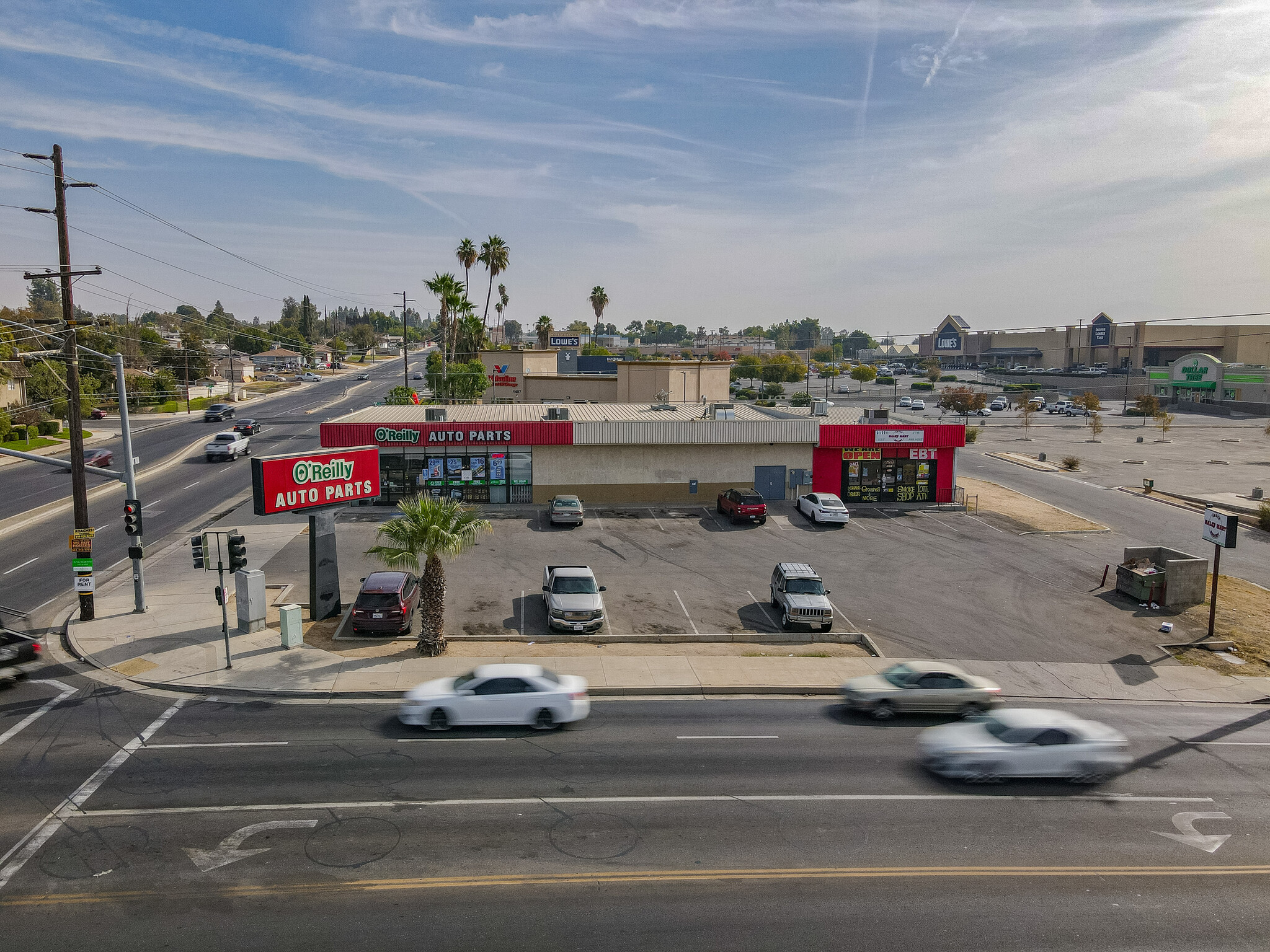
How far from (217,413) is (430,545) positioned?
201 feet

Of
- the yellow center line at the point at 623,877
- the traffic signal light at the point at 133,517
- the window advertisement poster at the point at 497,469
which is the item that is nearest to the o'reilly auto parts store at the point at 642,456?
the window advertisement poster at the point at 497,469

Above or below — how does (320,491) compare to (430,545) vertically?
above

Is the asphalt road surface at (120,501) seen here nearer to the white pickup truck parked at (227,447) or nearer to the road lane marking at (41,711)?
the white pickup truck parked at (227,447)

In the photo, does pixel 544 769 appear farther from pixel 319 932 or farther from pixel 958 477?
pixel 958 477

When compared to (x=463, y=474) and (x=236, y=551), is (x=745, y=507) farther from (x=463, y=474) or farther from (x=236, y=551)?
(x=236, y=551)

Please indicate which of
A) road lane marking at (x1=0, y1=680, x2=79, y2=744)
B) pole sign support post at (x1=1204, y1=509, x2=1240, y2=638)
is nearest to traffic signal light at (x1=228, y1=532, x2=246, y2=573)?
road lane marking at (x1=0, y1=680, x2=79, y2=744)

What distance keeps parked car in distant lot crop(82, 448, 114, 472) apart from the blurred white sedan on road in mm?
52164

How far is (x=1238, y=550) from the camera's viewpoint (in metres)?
36.4

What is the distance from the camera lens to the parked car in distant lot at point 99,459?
48.7 meters

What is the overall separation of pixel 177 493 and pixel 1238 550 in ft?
182

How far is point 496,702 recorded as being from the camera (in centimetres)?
1723

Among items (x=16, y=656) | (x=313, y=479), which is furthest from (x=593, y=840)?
(x=16, y=656)

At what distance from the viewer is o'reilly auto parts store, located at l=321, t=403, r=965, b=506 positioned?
4119cm

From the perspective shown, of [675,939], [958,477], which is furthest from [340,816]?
[958,477]
